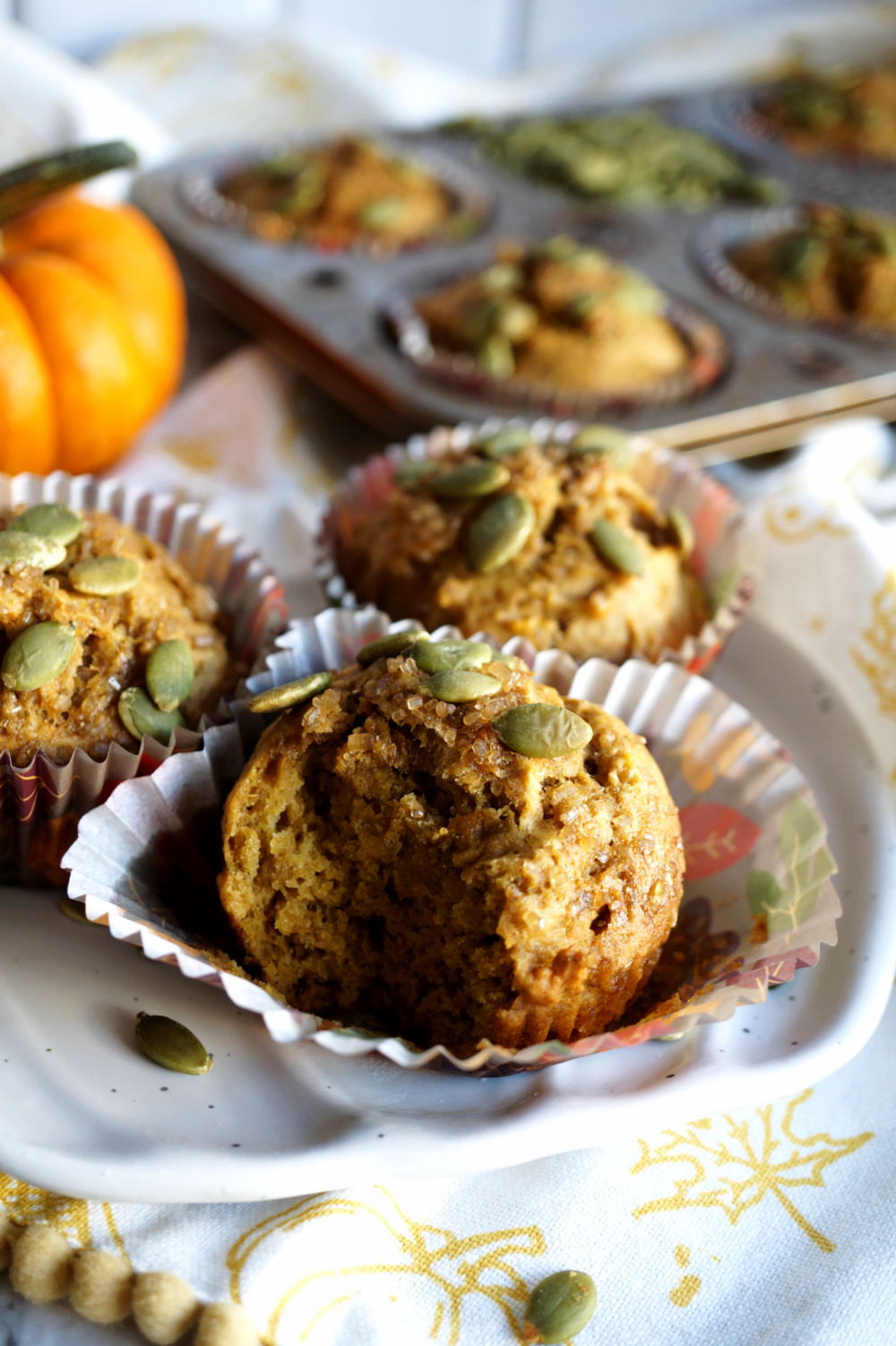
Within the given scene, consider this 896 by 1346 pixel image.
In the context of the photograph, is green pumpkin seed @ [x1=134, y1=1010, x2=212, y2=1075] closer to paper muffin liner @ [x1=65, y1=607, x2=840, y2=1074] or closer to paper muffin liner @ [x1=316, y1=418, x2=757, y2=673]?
paper muffin liner @ [x1=65, y1=607, x2=840, y2=1074]

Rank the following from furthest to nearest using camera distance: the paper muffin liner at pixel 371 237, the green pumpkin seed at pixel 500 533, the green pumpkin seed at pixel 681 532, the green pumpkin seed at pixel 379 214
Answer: the green pumpkin seed at pixel 379 214 < the paper muffin liner at pixel 371 237 < the green pumpkin seed at pixel 681 532 < the green pumpkin seed at pixel 500 533

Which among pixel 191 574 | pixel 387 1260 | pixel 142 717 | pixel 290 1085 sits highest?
pixel 142 717

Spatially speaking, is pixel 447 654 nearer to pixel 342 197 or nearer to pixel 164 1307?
pixel 164 1307

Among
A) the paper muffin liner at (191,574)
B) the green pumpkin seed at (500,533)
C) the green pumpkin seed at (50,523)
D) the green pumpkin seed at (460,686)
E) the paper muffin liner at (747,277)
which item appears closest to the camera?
the green pumpkin seed at (460,686)

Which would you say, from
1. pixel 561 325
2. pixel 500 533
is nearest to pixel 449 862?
pixel 500 533

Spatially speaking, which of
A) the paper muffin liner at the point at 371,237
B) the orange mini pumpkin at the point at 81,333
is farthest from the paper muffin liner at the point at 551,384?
the orange mini pumpkin at the point at 81,333

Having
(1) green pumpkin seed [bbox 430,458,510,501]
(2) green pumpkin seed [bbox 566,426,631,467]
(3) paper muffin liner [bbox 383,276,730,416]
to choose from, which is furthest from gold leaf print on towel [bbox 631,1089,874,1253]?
(3) paper muffin liner [bbox 383,276,730,416]

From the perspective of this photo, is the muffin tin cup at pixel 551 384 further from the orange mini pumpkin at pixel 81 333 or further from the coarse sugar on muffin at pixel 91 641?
the coarse sugar on muffin at pixel 91 641

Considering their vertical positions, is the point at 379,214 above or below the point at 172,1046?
above
